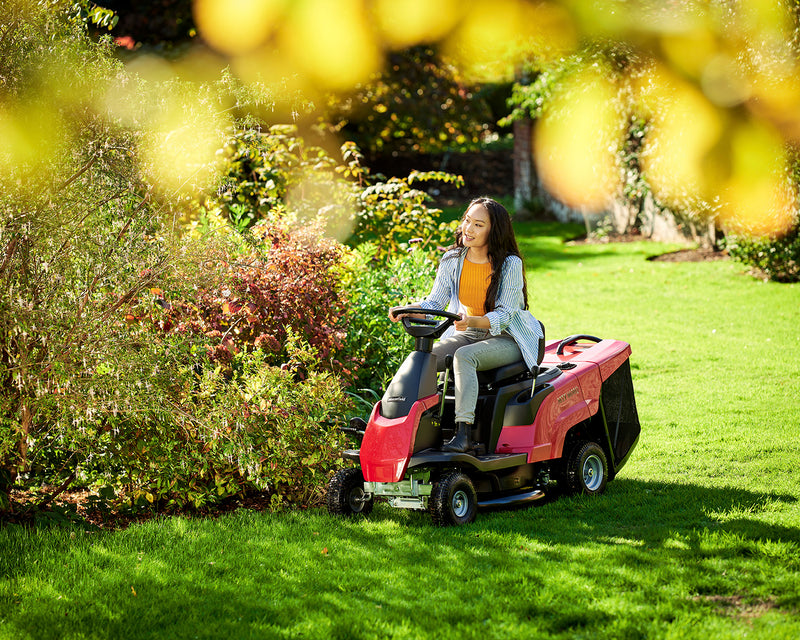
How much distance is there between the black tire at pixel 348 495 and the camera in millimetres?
5320

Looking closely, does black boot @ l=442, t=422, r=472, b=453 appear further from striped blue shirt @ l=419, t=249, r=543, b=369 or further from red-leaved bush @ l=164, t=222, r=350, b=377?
red-leaved bush @ l=164, t=222, r=350, b=377

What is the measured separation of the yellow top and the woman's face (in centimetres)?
16

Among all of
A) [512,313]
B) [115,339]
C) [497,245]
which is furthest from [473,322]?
[115,339]

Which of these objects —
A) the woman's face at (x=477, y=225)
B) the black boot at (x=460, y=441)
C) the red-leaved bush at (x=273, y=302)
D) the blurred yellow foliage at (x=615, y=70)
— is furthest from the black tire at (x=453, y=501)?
the blurred yellow foliage at (x=615, y=70)

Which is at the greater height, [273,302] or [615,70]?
[615,70]

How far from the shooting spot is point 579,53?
15711 mm

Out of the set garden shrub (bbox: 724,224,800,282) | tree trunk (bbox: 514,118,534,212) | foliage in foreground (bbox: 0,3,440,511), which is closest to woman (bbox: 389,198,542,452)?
foliage in foreground (bbox: 0,3,440,511)

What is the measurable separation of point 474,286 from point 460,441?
1.01m

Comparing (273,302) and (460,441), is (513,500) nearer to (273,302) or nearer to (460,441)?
(460,441)

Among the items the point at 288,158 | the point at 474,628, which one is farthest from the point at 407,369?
the point at 288,158

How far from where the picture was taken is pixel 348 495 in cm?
537

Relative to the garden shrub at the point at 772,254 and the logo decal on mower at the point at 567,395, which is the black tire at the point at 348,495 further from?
the garden shrub at the point at 772,254

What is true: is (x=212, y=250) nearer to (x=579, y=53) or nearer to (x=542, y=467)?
(x=542, y=467)

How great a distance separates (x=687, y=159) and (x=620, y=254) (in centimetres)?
360
